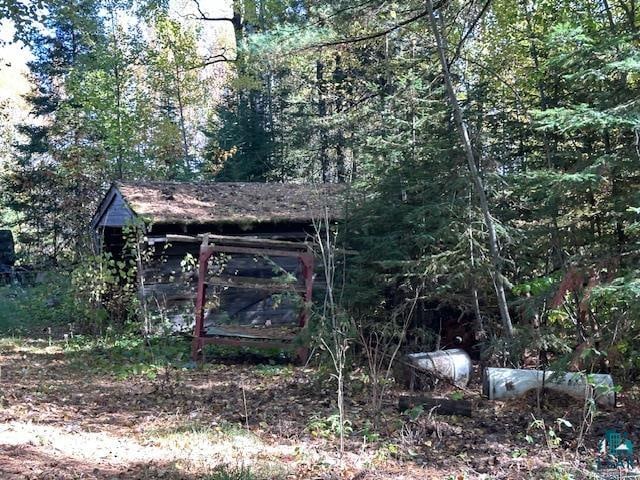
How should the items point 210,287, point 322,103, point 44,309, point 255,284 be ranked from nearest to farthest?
point 255,284, point 210,287, point 44,309, point 322,103

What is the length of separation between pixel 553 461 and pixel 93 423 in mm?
4446

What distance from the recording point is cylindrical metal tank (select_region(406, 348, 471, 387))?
834 cm

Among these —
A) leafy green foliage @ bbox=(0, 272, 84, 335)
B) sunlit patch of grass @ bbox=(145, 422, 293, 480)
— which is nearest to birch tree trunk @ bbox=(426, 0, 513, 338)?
sunlit patch of grass @ bbox=(145, 422, 293, 480)

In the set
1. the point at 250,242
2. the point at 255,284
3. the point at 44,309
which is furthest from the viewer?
the point at 44,309

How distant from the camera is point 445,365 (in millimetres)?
8469

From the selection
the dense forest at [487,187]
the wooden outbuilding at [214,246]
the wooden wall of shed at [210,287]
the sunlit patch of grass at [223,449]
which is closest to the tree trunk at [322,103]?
the dense forest at [487,187]

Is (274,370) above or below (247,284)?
below

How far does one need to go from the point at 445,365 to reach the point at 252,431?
3.31 metres

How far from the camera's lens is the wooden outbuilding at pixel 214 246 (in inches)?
407

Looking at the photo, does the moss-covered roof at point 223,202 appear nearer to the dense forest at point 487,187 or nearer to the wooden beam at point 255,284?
the dense forest at point 487,187

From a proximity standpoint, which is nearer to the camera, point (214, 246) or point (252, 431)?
point (252, 431)

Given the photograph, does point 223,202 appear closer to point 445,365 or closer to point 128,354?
point 128,354

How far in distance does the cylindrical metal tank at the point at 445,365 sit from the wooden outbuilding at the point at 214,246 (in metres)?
2.51
